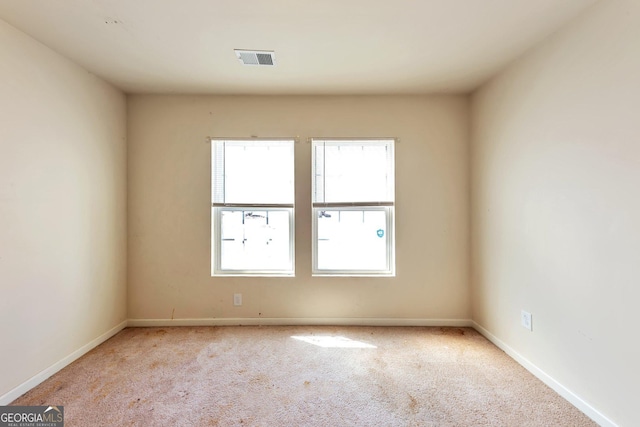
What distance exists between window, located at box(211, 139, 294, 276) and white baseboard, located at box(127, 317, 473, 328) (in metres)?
0.48

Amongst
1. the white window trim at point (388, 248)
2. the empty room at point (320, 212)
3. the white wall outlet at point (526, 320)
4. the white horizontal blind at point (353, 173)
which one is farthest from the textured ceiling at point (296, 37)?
the white wall outlet at point (526, 320)

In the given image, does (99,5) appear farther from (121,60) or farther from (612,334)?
(612,334)

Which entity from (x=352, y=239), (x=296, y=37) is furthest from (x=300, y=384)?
(x=296, y=37)

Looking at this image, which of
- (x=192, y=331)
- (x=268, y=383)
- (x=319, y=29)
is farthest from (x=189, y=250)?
(x=319, y=29)

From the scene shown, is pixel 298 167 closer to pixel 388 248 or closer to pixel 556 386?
pixel 388 248

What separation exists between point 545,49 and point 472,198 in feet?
4.23

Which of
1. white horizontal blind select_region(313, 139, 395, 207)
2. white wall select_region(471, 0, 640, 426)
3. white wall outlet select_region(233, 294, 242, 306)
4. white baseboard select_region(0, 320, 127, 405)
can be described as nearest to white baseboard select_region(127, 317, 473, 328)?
white wall outlet select_region(233, 294, 242, 306)

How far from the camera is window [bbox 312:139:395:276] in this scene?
275 cm

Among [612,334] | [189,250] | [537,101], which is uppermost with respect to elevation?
[537,101]

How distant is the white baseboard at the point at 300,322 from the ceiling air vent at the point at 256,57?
2369 millimetres

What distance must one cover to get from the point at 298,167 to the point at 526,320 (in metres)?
2.33

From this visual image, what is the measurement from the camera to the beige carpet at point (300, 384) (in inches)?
60.4

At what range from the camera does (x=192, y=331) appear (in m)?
2.58

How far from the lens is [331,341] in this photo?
240 centimetres
